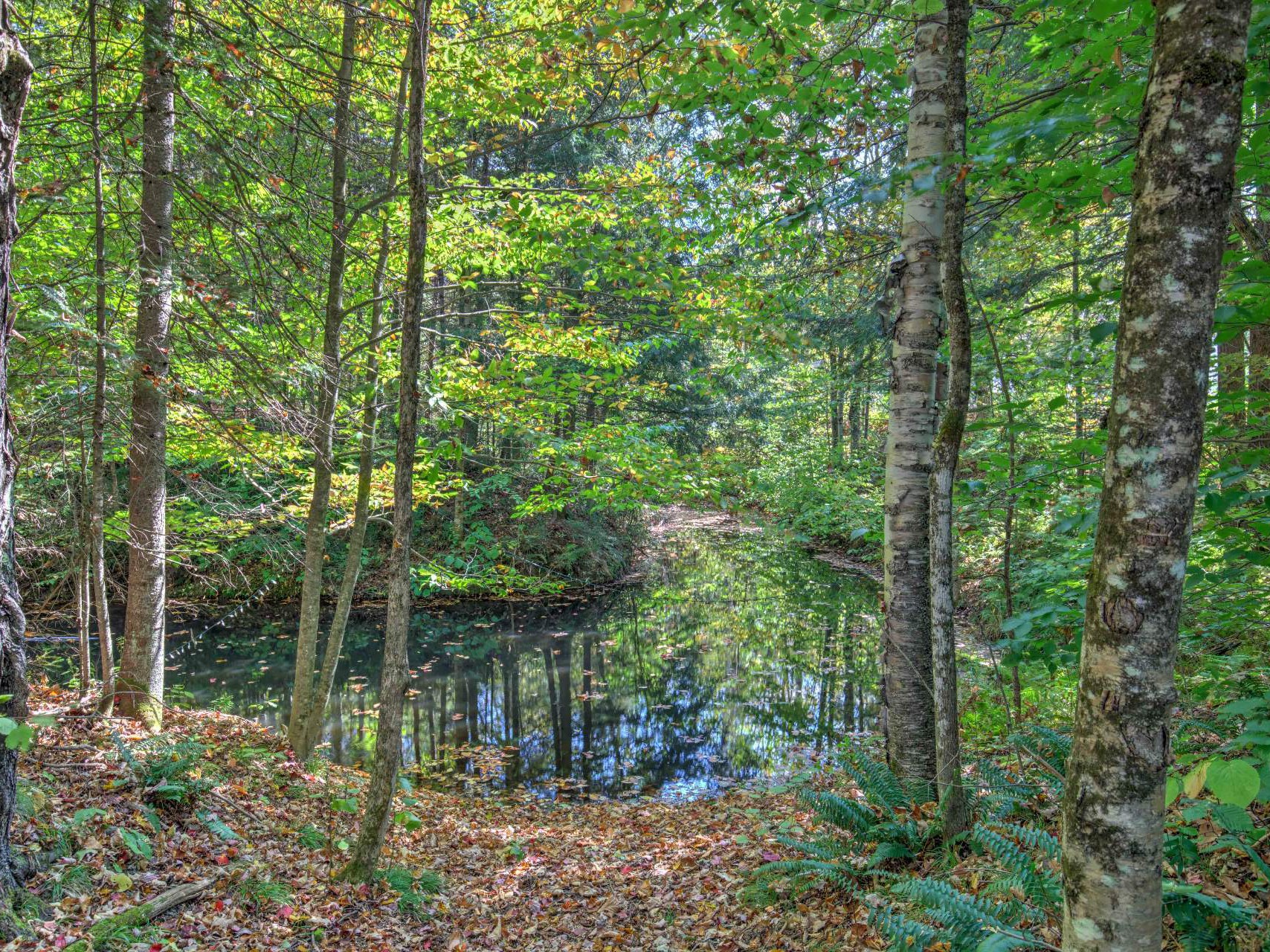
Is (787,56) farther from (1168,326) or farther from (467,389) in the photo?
(467,389)

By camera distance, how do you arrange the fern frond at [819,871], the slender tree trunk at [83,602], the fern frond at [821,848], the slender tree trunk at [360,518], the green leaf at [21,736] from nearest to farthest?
the green leaf at [21,736] < the fern frond at [819,871] < the fern frond at [821,848] < the slender tree trunk at [83,602] < the slender tree trunk at [360,518]

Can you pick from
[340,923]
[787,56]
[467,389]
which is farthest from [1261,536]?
[467,389]

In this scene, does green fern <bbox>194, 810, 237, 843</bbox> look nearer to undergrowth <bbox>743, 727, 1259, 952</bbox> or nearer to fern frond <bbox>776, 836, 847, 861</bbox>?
undergrowth <bbox>743, 727, 1259, 952</bbox>

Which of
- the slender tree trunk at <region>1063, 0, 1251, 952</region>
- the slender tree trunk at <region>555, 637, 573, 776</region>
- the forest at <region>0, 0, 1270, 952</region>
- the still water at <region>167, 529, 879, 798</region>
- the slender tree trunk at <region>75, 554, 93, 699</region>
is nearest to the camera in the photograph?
the slender tree trunk at <region>1063, 0, 1251, 952</region>

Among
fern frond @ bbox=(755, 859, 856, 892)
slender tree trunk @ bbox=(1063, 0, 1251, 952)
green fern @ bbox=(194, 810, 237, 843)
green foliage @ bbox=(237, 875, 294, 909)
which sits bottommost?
green foliage @ bbox=(237, 875, 294, 909)

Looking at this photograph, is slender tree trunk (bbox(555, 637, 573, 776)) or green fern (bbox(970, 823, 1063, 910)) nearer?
green fern (bbox(970, 823, 1063, 910))

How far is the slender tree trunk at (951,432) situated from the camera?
11.1ft

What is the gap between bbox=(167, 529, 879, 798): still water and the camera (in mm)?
9047

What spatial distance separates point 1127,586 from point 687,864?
4633mm

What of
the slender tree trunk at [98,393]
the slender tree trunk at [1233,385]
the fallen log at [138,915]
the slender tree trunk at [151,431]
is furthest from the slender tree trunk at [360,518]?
the slender tree trunk at [1233,385]

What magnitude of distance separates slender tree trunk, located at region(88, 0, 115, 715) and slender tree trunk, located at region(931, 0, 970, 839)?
5270 mm

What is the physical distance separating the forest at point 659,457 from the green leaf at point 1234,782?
0.02 meters

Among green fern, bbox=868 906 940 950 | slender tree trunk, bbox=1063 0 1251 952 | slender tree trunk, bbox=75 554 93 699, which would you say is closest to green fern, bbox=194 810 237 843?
slender tree trunk, bbox=75 554 93 699

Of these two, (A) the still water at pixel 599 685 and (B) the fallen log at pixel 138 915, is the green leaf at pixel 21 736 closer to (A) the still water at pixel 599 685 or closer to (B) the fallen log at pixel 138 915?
(B) the fallen log at pixel 138 915
